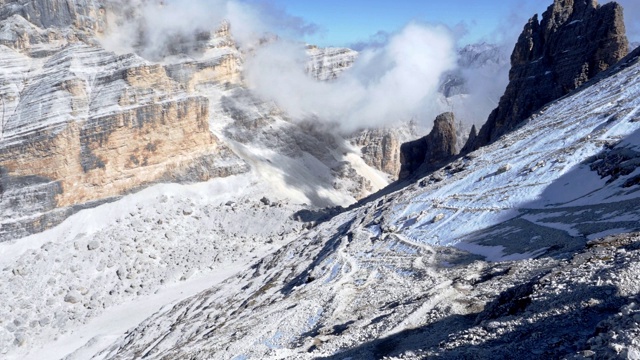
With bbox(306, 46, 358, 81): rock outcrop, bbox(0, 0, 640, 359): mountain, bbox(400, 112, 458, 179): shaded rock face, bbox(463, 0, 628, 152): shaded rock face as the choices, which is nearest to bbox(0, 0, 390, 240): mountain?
bbox(0, 0, 640, 359): mountain

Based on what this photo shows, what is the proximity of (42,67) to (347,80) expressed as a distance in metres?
80.3

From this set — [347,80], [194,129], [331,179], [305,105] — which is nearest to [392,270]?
[194,129]

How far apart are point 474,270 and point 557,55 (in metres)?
53.0

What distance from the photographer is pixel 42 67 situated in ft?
244

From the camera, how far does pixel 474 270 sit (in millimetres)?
25500

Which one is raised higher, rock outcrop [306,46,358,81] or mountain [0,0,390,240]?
rock outcrop [306,46,358,81]

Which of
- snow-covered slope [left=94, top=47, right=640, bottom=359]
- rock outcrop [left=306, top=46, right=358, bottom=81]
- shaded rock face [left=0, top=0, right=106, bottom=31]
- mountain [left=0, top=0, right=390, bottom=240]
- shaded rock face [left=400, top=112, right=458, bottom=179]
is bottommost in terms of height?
snow-covered slope [left=94, top=47, right=640, bottom=359]

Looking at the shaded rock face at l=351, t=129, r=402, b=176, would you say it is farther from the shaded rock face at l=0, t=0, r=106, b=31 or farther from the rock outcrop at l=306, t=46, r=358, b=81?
the shaded rock face at l=0, t=0, r=106, b=31

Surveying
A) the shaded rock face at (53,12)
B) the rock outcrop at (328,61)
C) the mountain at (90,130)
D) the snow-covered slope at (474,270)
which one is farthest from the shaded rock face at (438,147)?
the shaded rock face at (53,12)

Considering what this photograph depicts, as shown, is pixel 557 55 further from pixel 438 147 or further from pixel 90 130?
pixel 90 130

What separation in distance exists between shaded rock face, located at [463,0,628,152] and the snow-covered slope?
9.96 m

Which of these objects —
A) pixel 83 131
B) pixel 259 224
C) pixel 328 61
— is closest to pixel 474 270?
pixel 259 224

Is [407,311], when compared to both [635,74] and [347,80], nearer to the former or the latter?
[635,74]

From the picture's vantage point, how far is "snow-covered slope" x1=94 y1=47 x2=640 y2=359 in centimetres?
1476
